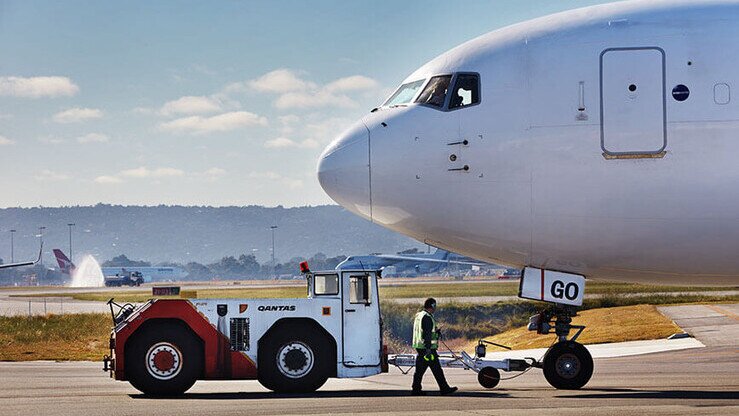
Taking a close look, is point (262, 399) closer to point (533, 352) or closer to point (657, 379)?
point (657, 379)

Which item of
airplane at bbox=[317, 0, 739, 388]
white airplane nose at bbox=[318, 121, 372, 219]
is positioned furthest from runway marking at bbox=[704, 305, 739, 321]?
white airplane nose at bbox=[318, 121, 372, 219]

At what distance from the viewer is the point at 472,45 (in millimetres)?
18125

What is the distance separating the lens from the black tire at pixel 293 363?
1905 cm

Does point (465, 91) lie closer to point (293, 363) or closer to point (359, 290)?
point (359, 290)

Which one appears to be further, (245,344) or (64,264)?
(64,264)

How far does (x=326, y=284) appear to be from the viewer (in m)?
19.7

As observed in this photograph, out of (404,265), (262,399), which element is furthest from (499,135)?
(404,265)

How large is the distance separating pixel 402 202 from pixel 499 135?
1768mm

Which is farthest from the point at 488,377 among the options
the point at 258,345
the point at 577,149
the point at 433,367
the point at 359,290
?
the point at 577,149

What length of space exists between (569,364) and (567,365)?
4 cm

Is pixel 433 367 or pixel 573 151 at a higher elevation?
pixel 573 151

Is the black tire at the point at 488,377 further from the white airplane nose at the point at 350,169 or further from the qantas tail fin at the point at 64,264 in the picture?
the qantas tail fin at the point at 64,264

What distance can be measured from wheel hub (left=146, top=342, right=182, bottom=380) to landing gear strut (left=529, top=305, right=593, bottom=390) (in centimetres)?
579

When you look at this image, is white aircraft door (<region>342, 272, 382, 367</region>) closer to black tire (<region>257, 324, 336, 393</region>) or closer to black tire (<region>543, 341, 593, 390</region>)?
black tire (<region>257, 324, 336, 393</region>)
